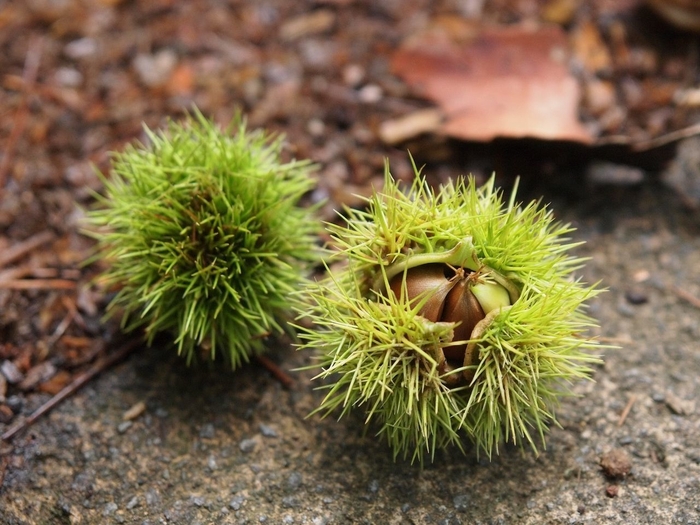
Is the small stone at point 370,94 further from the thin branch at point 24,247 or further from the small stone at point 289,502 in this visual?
the small stone at point 289,502

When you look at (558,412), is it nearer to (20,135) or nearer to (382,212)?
(382,212)

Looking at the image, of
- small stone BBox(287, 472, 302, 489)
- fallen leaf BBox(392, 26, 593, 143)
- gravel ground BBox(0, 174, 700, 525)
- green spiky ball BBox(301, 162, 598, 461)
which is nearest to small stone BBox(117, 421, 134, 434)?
gravel ground BBox(0, 174, 700, 525)

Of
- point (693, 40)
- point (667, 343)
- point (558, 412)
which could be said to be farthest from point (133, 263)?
point (693, 40)

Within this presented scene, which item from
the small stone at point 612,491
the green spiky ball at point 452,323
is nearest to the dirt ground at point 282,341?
the small stone at point 612,491

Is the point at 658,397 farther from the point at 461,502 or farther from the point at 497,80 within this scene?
the point at 497,80

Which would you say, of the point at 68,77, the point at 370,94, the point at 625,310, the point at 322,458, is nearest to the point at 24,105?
the point at 68,77

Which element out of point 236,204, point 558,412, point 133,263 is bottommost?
point 558,412

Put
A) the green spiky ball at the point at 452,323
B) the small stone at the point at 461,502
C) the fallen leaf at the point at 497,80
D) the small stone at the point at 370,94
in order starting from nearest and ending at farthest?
the green spiky ball at the point at 452,323
the small stone at the point at 461,502
the fallen leaf at the point at 497,80
the small stone at the point at 370,94
